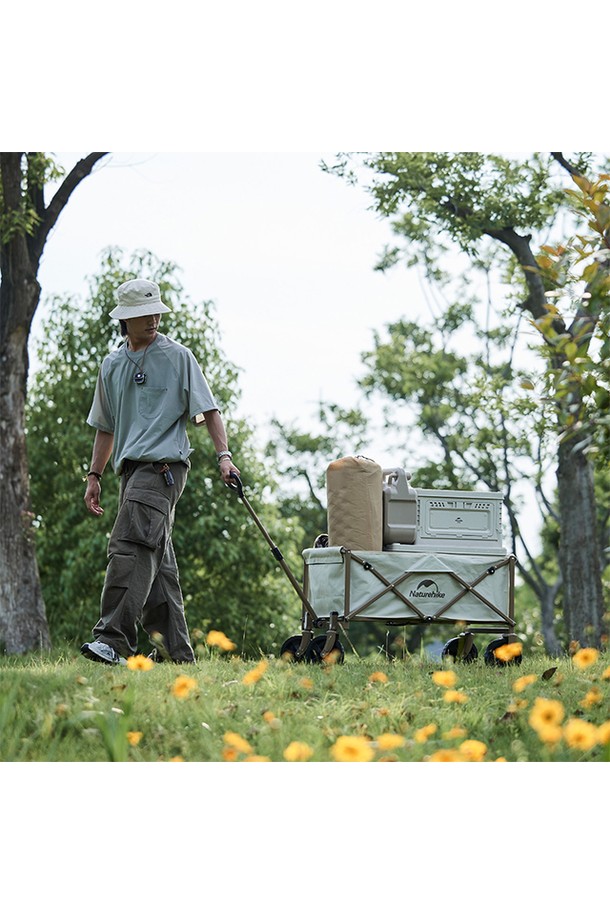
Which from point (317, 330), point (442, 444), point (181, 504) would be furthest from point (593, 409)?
point (442, 444)

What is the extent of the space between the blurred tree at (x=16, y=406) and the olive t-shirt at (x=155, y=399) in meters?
2.96

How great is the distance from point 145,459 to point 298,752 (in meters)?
2.02

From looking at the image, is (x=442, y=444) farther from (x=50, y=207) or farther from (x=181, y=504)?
(x=50, y=207)

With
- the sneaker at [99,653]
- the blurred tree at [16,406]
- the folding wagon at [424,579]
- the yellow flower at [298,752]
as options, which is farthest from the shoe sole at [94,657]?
the blurred tree at [16,406]

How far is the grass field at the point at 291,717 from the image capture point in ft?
9.21

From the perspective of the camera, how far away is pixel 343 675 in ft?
13.3

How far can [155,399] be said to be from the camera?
458 cm

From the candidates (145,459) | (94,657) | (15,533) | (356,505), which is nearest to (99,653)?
(94,657)

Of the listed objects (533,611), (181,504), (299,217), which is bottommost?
(533,611)

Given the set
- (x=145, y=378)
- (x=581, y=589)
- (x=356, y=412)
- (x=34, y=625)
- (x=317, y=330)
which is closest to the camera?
(x=145, y=378)

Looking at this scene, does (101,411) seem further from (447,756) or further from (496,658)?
(447,756)

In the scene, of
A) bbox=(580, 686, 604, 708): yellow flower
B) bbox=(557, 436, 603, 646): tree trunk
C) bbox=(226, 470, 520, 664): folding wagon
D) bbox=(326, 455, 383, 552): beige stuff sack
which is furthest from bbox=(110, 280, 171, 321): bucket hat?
bbox=(557, 436, 603, 646): tree trunk

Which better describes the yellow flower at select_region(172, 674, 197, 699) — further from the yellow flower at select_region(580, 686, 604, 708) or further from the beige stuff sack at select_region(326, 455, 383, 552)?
the beige stuff sack at select_region(326, 455, 383, 552)

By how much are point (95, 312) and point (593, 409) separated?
9211 millimetres
